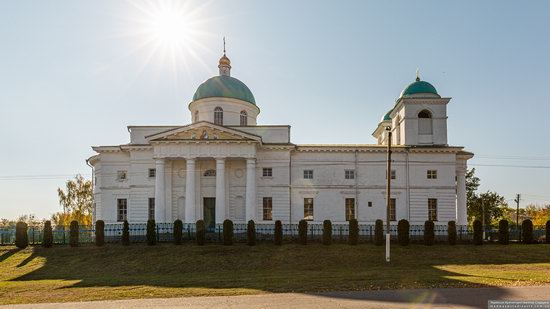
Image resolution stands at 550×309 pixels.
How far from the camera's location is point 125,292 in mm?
15094

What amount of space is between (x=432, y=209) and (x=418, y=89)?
10.7 m

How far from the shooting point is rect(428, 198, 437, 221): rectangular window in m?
37.4

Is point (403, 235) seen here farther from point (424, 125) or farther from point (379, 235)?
point (424, 125)

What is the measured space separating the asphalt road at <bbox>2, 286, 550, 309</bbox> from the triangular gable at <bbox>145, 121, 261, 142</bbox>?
22099 mm

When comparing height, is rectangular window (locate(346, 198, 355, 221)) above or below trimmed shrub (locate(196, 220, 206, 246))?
above

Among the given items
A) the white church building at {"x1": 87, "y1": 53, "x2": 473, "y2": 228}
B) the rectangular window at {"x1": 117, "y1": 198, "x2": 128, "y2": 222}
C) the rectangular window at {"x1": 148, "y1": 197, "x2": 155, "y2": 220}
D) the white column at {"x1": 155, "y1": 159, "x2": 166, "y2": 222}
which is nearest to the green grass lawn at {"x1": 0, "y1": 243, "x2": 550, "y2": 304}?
the white column at {"x1": 155, "y1": 159, "x2": 166, "y2": 222}

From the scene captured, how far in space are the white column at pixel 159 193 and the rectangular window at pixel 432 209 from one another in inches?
853

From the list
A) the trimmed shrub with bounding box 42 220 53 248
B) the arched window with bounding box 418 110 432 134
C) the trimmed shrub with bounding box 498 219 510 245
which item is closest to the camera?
the trimmed shrub with bounding box 42 220 53 248

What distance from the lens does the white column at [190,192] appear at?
114 feet

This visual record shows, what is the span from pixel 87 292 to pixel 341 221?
25.1m

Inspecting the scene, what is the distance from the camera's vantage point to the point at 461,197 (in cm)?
3831

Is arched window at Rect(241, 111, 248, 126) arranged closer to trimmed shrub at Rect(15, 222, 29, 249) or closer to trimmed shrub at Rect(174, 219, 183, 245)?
trimmed shrub at Rect(174, 219, 183, 245)

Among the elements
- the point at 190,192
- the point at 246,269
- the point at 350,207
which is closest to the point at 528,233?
the point at 350,207

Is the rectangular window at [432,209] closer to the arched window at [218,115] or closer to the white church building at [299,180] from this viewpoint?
the white church building at [299,180]
